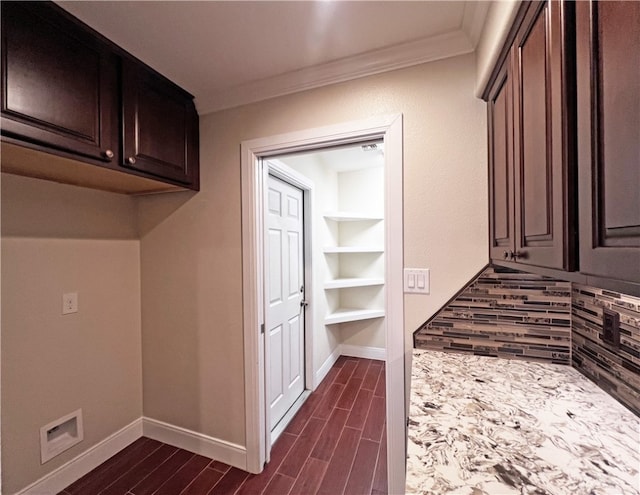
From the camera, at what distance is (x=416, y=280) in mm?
1339

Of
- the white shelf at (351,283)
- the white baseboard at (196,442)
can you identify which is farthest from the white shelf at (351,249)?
the white baseboard at (196,442)

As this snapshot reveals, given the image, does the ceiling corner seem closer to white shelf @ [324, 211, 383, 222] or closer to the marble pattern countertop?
the marble pattern countertop

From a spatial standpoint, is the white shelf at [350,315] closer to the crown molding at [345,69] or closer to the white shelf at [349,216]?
the white shelf at [349,216]

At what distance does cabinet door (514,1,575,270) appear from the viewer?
610 millimetres

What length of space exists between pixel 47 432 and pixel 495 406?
2281 mm

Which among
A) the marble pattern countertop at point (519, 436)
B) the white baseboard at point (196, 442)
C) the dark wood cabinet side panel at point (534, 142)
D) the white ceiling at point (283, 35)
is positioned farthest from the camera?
the white baseboard at point (196, 442)

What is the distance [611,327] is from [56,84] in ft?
7.47

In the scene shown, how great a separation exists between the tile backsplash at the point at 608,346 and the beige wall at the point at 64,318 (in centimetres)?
259

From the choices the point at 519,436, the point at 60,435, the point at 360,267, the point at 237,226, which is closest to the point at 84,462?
the point at 60,435

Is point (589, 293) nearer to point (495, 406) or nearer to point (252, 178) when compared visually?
point (495, 406)

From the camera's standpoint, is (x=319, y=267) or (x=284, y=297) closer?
(x=284, y=297)

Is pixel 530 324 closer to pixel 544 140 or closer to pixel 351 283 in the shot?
pixel 544 140

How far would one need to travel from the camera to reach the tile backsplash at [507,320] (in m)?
1.16

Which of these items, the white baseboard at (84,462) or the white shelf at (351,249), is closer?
the white baseboard at (84,462)
